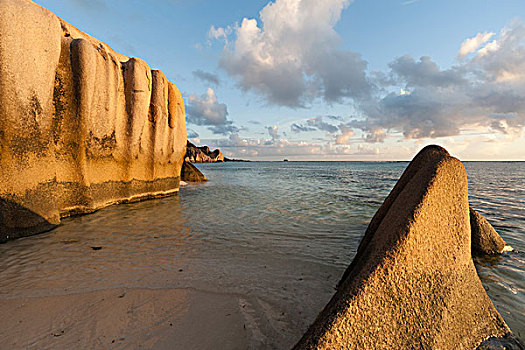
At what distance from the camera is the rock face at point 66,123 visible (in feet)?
14.5

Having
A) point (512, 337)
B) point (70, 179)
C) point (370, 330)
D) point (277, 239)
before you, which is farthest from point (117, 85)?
point (512, 337)

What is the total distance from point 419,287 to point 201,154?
87415 millimetres

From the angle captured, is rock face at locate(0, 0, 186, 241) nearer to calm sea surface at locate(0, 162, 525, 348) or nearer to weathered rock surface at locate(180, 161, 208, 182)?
calm sea surface at locate(0, 162, 525, 348)

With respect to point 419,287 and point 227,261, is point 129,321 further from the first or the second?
point 419,287

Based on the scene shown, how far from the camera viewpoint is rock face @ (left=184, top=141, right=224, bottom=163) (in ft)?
248

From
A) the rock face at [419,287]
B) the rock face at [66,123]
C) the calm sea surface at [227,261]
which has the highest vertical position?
the rock face at [66,123]

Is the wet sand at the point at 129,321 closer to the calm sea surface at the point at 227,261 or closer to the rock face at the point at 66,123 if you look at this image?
the calm sea surface at the point at 227,261

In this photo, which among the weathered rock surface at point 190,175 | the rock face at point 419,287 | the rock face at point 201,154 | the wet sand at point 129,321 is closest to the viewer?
the rock face at point 419,287

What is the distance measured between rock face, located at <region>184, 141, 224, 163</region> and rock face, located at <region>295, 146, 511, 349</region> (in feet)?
229

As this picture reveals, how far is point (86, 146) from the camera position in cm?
649

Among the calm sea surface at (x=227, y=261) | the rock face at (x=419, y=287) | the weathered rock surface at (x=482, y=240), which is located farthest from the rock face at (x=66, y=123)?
the weathered rock surface at (x=482, y=240)

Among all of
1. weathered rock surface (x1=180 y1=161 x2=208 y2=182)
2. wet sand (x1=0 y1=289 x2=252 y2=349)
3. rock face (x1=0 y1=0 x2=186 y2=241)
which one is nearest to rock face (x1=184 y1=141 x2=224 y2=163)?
weathered rock surface (x1=180 y1=161 x2=208 y2=182)

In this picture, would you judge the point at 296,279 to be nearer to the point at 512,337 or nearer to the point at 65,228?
the point at 512,337

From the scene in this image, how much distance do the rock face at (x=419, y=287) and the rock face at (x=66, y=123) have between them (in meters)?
5.78
